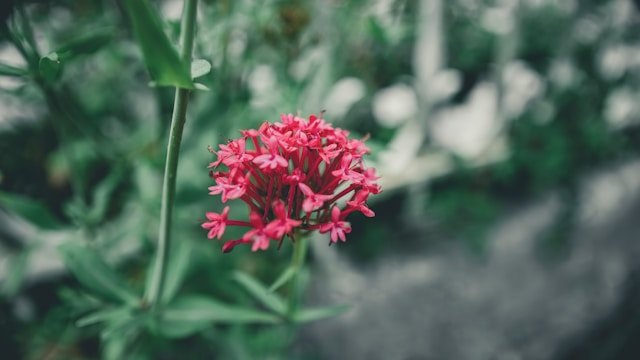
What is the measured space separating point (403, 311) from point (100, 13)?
58.8 inches

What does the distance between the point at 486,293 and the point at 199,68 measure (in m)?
1.53

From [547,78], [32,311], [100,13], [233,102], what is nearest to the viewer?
[233,102]

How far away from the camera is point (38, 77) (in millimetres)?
866

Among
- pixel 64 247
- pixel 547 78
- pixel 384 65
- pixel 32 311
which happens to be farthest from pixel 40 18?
pixel 547 78

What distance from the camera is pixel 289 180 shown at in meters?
0.61

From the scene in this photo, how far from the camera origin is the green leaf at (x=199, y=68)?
578 millimetres

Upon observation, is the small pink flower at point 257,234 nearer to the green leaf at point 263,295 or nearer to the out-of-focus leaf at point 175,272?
the green leaf at point 263,295

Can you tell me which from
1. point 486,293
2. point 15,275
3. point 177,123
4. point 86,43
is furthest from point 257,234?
point 486,293

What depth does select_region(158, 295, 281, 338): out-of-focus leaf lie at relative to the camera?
871mm

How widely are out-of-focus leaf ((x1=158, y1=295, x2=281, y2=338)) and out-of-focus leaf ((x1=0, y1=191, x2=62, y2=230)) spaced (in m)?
0.38

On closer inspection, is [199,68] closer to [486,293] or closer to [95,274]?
[95,274]

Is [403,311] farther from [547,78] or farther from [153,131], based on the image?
[547,78]

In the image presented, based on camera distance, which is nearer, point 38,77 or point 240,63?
point 38,77

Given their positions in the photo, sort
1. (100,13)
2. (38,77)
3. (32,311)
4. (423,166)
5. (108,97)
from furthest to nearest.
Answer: (423,166) < (108,97) < (100,13) < (32,311) < (38,77)
